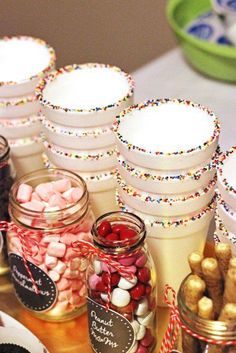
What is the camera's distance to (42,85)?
88 cm

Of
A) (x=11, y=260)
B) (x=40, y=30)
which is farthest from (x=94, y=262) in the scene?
(x=40, y=30)

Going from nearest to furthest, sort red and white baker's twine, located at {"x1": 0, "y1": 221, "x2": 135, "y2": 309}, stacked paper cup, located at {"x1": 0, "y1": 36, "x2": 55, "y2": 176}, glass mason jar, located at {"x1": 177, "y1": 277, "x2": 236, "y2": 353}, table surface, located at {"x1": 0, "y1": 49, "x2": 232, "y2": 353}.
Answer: glass mason jar, located at {"x1": 177, "y1": 277, "x2": 236, "y2": 353} → red and white baker's twine, located at {"x1": 0, "y1": 221, "x2": 135, "y2": 309} → stacked paper cup, located at {"x1": 0, "y1": 36, "x2": 55, "y2": 176} → table surface, located at {"x1": 0, "y1": 49, "x2": 232, "y2": 353}

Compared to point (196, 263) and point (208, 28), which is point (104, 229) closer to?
point (196, 263)

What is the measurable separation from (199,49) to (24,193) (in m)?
0.63

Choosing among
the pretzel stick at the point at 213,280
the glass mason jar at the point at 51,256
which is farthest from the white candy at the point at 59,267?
the pretzel stick at the point at 213,280

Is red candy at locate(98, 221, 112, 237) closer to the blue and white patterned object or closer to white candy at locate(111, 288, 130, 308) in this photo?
white candy at locate(111, 288, 130, 308)

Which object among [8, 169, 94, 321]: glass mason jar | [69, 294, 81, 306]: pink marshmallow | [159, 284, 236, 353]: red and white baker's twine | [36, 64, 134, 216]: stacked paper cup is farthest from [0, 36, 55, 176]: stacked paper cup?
[159, 284, 236, 353]: red and white baker's twine

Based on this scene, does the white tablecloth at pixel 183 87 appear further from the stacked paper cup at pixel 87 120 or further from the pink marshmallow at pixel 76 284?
the pink marshmallow at pixel 76 284

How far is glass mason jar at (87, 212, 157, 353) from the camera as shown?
68 cm

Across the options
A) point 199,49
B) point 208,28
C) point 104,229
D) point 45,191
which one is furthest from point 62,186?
point 208,28

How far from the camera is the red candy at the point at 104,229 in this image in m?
0.70

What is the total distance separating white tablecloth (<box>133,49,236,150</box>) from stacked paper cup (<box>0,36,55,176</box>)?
0.33 metres

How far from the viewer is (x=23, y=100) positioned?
91 cm

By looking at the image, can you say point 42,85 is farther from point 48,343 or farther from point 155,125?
point 48,343
